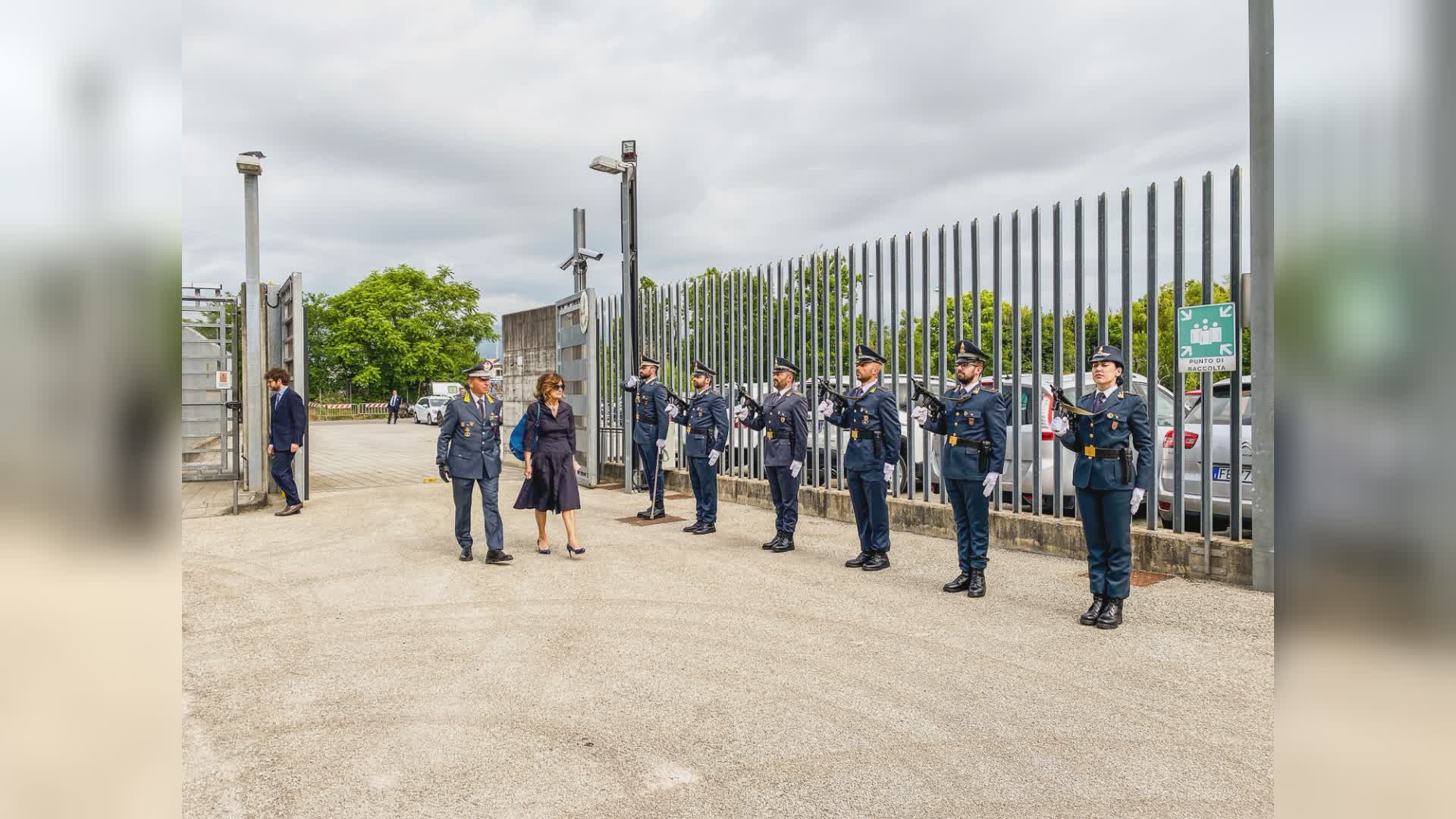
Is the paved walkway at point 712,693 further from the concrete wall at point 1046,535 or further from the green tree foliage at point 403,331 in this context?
the green tree foliage at point 403,331

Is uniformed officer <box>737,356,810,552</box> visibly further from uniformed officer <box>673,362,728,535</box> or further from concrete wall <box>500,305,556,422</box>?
concrete wall <box>500,305,556,422</box>

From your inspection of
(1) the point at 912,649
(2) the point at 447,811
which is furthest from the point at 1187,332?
(2) the point at 447,811

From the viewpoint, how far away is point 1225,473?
7.11 m

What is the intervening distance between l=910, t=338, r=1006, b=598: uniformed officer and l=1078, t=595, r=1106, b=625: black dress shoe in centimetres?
85

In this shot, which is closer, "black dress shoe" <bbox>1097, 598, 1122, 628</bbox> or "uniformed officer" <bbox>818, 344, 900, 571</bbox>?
"black dress shoe" <bbox>1097, 598, 1122, 628</bbox>

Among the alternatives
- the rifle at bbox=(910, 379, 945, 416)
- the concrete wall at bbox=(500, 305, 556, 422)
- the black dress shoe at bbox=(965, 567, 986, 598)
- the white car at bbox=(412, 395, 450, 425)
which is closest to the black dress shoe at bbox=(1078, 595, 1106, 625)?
the black dress shoe at bbox=(965, 567, 986, 598)

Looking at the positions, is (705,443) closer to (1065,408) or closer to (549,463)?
(549,463)

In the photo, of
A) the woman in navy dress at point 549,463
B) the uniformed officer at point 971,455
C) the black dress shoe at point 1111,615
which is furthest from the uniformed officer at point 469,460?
the black dress shoe at point 1111,615

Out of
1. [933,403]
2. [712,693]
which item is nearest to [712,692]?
[712,693]

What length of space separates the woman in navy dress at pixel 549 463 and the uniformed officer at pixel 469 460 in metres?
0.30

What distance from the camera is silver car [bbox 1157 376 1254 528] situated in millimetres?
6973
